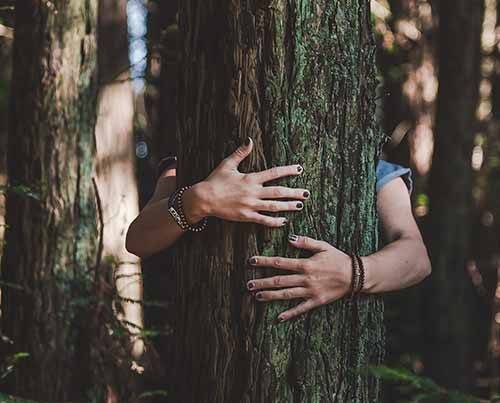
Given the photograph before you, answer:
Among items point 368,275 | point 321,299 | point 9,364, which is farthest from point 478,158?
point 321,299

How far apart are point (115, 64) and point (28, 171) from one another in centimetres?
265

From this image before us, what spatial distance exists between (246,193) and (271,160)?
5.9 inches

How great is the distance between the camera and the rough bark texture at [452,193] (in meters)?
9.52

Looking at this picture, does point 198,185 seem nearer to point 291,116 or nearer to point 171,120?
point 291,116

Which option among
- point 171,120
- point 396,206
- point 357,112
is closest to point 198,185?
point 357,112

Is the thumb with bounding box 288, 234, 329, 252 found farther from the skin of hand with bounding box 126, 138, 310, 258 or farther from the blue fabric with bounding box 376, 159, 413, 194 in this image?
the blue fabric with bounding box 376, 159, 413, 194

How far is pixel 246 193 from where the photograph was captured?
268 centimetres


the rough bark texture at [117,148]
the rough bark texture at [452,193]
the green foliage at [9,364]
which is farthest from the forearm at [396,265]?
the rough bark texture at [452,193]

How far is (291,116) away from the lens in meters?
2.72

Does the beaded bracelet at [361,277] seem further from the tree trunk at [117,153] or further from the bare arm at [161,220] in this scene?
the tree trunk at [117,153]

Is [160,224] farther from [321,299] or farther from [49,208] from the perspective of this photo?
[49,208]

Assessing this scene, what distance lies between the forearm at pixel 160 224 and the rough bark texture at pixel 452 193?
702cm

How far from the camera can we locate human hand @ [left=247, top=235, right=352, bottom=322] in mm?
2703

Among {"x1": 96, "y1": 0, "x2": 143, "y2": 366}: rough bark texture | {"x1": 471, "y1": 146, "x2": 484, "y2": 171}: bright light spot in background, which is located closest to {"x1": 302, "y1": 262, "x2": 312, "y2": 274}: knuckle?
{"x1": 96, "y1": 0, "x2": 143, "y2": 366}: rough bark texture
